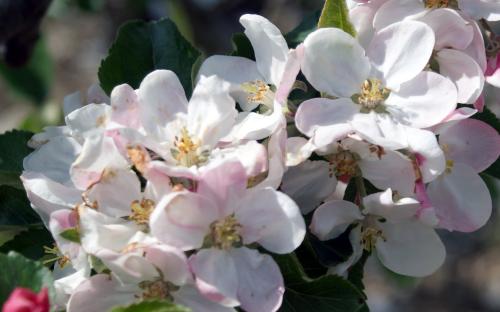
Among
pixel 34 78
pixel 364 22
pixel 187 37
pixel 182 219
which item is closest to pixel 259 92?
pixel 364 22

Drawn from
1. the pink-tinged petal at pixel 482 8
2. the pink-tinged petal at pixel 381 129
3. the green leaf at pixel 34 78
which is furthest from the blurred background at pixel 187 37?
the pink-tinged petal at pixel 482 8

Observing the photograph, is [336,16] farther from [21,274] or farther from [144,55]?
[21,274]

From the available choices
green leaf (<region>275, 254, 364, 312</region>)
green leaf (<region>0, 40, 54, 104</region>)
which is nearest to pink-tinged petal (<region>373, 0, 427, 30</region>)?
green leaf (<region>275, 254, 364, 312</region>)

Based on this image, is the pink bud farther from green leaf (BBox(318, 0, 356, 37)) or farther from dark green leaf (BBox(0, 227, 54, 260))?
green leaf (BBox(318, 0, 356, 37))

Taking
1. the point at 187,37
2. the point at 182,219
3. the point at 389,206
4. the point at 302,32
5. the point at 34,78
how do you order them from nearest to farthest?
1. the point at 182,219
2. the point at 389,206
3. the point at 302,32
4. the point at 34,78
5. the point at 187,37

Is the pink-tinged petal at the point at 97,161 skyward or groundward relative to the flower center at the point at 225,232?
skyward

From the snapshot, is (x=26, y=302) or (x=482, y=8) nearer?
(x=26, y=302)

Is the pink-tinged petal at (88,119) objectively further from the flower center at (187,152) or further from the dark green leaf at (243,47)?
the dark green leaf at (243,47)
